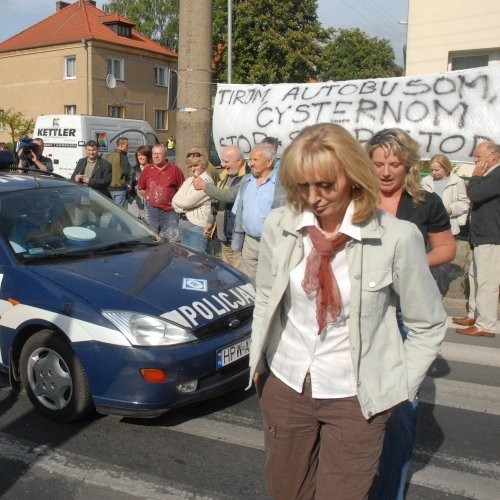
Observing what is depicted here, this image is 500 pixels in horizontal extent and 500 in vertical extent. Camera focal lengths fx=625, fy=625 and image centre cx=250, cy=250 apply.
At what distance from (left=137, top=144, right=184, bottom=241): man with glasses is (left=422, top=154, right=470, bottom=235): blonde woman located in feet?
10.7

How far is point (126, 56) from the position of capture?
4453 centimetres

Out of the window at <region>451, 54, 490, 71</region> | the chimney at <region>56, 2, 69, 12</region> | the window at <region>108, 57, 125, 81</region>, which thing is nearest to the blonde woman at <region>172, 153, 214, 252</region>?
the window at <region>451, 54, 490, 71</region>

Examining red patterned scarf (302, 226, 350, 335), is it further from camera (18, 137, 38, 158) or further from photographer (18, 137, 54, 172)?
camera (18, 137, 38, 158)

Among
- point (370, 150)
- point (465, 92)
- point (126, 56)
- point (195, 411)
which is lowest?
point (195, 411)

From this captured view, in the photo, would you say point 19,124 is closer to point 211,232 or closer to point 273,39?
point 273,39

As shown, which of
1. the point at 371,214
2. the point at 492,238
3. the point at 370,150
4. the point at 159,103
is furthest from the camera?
the point at 159,103

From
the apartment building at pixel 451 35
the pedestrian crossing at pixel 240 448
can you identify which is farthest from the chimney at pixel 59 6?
the pedestrian crossing at pixel 240 448

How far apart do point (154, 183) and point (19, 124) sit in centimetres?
3263

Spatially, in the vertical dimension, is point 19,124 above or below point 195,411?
above

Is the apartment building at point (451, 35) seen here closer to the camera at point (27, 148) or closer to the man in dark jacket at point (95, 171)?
the man in dark jacket at point (95, 171)

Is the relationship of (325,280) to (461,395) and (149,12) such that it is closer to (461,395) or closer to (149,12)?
(461,395)

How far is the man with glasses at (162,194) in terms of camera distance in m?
8.30

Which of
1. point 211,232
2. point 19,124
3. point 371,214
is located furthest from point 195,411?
point 19,124

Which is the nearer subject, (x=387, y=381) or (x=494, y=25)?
(x=387, y=381)
